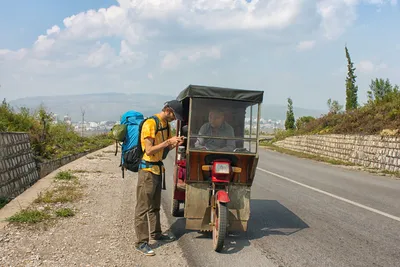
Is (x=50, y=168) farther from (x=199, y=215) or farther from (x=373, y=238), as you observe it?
(x=373, y=238)

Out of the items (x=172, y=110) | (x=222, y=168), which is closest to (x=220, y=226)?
(x=222, y=168)

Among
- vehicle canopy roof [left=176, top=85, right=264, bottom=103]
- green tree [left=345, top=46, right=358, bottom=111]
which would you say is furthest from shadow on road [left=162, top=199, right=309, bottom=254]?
green tree [left=345, top=46, right=358, bottom=111]

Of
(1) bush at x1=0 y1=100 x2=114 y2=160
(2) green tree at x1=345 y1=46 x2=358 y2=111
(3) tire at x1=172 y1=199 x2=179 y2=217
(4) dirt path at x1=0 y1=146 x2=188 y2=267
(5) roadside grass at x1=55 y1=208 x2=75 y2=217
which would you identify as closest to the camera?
(4) dirt path at x1=0 y1=146 x2=188 y2=267

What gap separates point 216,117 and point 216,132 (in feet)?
0.79

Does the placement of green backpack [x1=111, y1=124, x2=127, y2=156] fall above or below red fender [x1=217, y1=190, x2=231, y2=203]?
above

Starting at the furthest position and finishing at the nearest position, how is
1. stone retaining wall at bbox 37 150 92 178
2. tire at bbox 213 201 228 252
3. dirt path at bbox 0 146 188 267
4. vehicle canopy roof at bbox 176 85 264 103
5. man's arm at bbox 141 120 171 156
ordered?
stone retaining wall at bbox 37 150 92 178, vehicle canopy roof at bbox 176 85 264 103, man's arm at bbox 141 120 171 156, tire at bbox 213 201 228 252, dirt path at bbox 0 146 188 267

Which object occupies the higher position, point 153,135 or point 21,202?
point 153,135

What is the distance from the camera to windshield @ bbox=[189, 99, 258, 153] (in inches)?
247

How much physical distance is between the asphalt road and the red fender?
0.71 m

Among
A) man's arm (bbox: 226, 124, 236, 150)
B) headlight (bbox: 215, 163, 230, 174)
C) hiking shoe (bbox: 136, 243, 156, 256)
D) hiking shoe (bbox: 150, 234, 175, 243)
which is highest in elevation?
man's arm (bbox: 226, 124, 236, 150)

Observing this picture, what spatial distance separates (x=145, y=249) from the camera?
5.52m

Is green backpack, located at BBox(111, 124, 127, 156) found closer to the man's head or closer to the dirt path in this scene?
the man's head

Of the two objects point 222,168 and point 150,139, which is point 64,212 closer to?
point 150,139

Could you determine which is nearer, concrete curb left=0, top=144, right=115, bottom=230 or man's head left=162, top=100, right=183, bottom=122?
man's head left=162, top=100, right=183, bottom=122
